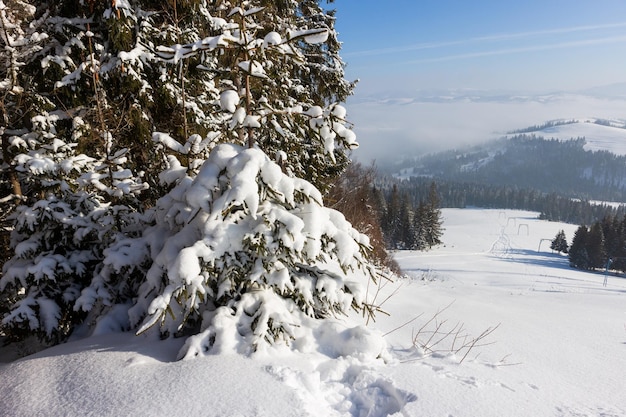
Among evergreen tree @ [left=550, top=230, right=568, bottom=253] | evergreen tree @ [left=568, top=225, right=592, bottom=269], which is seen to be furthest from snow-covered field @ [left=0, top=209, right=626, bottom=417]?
evergreen tree @ [left=550, top=230, right=568, bottom=253]

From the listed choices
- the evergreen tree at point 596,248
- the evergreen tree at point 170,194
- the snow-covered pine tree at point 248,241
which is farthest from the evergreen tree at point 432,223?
the snow-covered pine tree at point 248,241

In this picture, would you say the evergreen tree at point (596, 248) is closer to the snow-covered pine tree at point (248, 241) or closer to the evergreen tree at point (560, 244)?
the evergreen tree at point (560, 244)

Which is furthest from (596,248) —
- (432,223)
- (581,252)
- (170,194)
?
(170,194)

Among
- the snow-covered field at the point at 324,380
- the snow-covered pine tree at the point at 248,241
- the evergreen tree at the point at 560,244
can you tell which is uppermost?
the snow-covered pine tree at the point at 248,241

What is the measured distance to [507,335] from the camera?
507 centimetres

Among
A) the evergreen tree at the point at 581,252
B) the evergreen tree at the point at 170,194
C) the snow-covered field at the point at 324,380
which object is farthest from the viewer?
the evergreen tree at the point at 581,252

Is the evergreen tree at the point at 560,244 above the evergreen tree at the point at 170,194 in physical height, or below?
below

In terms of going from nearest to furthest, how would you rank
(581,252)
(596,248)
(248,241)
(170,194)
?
(248,241), (170,194), (596,248), (581,252)

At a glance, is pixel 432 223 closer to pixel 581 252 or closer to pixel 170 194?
pixel 581 252

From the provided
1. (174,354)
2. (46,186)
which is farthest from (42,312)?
(174,354)

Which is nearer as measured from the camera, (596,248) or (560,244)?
(596,248)

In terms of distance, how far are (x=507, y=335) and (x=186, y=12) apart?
316 inches

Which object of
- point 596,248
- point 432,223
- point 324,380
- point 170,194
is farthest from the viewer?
point 432,223

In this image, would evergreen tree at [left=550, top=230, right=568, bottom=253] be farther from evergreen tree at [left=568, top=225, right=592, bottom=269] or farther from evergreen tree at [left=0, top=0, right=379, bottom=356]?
evergreen tree at [left=0, top=0, right=379, bottom=356]
